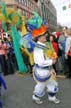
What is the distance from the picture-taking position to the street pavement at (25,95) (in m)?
6.48

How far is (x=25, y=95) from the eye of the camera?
725cm

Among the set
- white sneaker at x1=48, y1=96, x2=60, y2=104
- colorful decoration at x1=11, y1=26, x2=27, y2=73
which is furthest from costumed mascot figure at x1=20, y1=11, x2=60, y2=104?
colorful decoration at x1=11, y1=26, x2=27, y2=73

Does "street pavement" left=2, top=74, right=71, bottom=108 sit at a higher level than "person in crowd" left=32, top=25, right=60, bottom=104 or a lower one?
lower

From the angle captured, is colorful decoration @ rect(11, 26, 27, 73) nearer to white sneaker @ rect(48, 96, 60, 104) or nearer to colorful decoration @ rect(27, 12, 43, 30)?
white sneaker @ rect(48, 96, 60, 104)

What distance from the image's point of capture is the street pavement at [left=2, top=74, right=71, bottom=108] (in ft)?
21.2

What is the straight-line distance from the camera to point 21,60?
1097 centimetres

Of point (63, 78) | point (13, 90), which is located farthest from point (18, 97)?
point (63, 78)

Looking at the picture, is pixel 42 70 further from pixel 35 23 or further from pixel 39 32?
pixel 35 23

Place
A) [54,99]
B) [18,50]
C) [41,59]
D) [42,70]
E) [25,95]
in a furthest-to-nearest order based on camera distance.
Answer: [18,50] → [25,95] → [54,99] → [42,70] → [41,59]

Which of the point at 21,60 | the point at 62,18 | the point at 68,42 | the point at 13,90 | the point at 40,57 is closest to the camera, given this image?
the point at 40,57

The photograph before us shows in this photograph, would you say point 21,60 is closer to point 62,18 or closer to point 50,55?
point 62,18

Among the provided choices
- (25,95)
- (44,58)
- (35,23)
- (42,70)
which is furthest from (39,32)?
(25,95)

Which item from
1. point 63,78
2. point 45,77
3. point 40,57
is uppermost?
point 40,57

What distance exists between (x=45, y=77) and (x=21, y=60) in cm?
484
